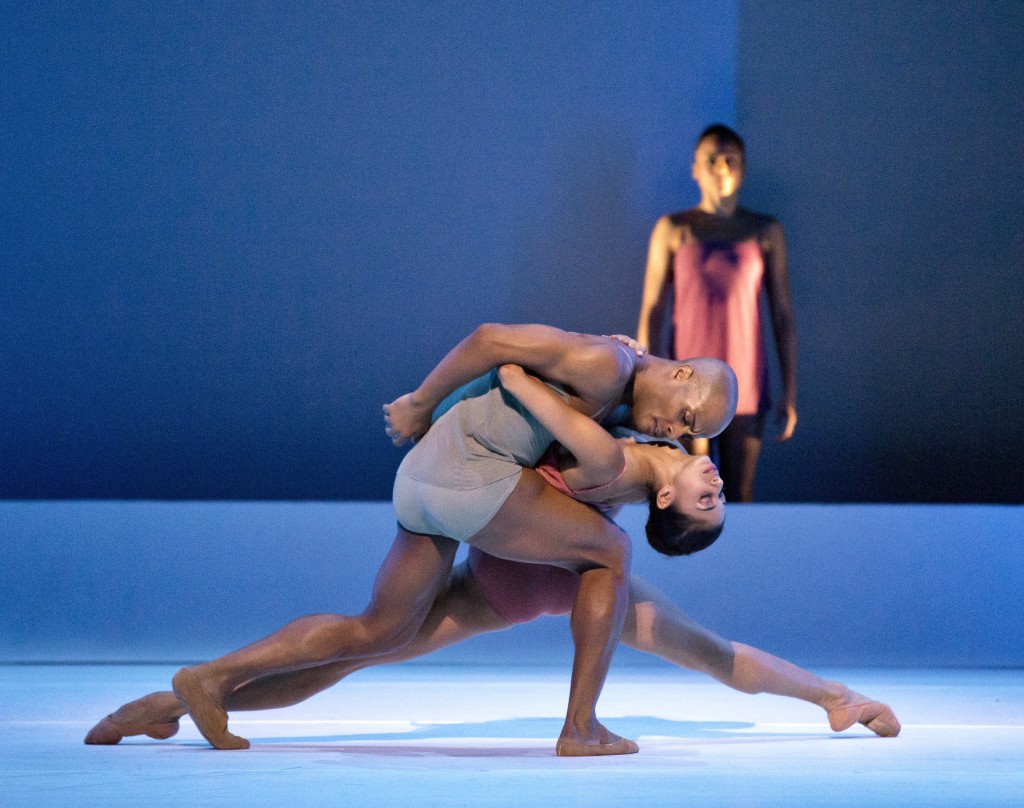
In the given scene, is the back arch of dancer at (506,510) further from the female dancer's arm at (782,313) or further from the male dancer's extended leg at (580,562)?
the female dancer's arm at (782,313)

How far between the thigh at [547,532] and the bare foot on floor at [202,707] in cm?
56

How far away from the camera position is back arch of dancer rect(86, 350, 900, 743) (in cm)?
223

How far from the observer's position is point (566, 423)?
219cm

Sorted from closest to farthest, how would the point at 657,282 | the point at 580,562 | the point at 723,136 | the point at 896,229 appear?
the point at 580,562 → the point at 723,136 → the point at 657,282 → the point at 896,229

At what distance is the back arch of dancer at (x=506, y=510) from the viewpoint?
2.23 m

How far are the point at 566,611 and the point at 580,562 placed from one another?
217 mm

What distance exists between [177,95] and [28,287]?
1092 mm

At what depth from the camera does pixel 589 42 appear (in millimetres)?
5703

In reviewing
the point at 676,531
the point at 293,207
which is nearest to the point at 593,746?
the point at 676,531

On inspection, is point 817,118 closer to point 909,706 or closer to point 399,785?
point 909,706

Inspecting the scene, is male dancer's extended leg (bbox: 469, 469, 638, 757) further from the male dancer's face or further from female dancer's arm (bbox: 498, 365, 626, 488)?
the male dancer's face

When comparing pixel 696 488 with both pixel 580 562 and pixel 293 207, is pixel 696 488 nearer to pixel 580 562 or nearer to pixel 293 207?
pixel 580 562

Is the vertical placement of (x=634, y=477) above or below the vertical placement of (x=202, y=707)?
above

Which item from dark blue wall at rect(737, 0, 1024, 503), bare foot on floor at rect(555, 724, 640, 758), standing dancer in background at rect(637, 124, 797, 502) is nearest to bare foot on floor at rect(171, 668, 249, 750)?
bare foot on floor at rect(555, 724, 640, 758)
